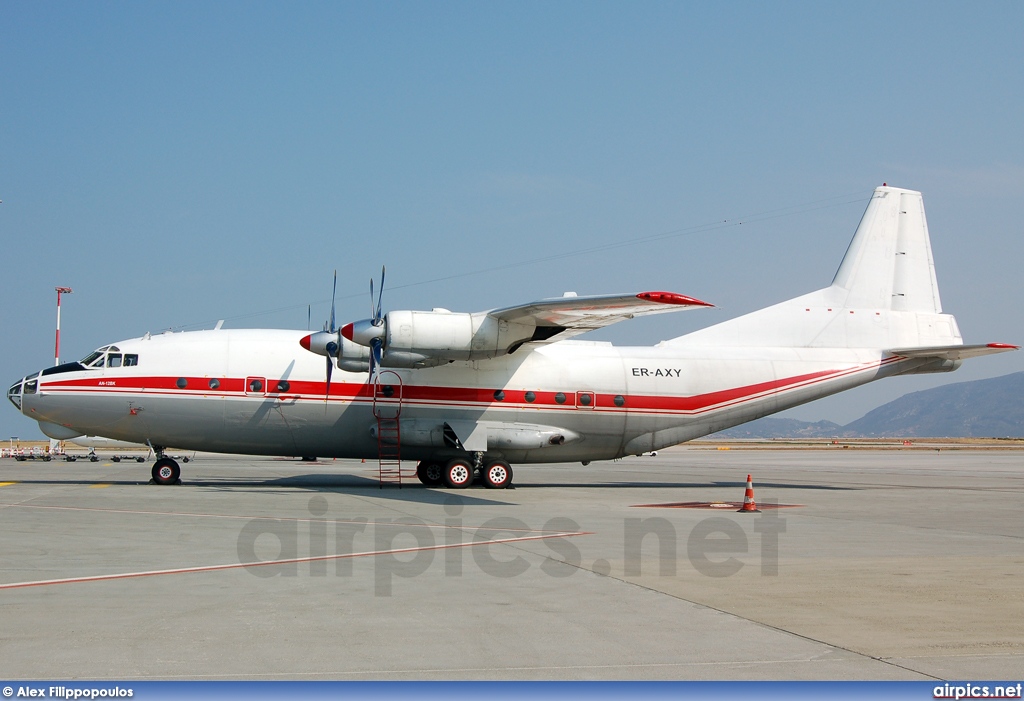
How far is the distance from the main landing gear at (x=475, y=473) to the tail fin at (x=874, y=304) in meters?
6.98

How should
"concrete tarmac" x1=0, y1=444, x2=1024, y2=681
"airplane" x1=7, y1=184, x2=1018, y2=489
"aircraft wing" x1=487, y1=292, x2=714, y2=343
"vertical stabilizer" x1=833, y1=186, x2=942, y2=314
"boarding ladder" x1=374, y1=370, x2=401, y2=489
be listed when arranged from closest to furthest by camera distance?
"concrete tarmac" x1=0, y1=444, x2=1024, y2=681
"aircraft wing" x1=487, y1=292, x2=714, y2=343
"airplane" x1=7, y1=184, x2=1018, y2=489
"boarding ladder" x1=374, y1=370, x2=401, y2=489
"vertical stabilizer" x1=833, y1=186, x2=942, y2=314

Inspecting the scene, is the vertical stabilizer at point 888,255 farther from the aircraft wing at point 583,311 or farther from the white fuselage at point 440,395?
the aircraft wing at point 583,311

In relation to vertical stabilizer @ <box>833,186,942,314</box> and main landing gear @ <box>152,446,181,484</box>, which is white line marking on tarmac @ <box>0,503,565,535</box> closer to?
main landing gear @ <box>152,446,181,484</box>

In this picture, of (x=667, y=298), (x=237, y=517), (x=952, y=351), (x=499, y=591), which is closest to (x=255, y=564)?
(x=499, y=591)

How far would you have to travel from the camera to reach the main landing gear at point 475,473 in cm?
2536

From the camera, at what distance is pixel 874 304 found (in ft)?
94.4

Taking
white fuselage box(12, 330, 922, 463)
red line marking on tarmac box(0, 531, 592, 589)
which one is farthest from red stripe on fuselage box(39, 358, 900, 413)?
red line marking on tarmac box(0, 531, 592, 589)

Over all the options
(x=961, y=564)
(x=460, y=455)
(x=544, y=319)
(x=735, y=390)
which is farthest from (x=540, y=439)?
(x=961, y=564)

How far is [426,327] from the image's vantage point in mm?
22688

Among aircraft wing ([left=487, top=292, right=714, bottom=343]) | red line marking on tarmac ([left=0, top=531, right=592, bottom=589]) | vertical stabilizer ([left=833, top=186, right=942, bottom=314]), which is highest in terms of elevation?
vertical stabilizer ([left=833, top=186, right=942, bottom=314])

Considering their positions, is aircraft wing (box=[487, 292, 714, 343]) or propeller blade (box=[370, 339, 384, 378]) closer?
aircraft wing (box=[487, 292, 714, 343])

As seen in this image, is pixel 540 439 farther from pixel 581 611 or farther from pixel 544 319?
pixel 581 611

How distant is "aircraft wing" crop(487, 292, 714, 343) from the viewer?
2073 cm

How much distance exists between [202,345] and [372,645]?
19359 millimetres
